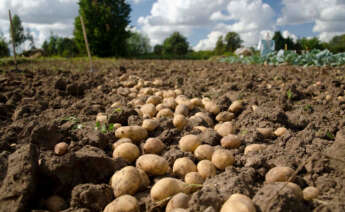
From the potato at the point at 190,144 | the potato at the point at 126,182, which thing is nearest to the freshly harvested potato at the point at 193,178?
the potato at the point at 126,182

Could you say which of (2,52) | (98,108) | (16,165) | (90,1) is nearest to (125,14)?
(90,1)

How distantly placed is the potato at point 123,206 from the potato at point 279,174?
874 millimetres

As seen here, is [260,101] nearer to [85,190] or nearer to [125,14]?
[85,190]

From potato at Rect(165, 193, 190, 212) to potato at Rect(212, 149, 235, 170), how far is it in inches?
20.8

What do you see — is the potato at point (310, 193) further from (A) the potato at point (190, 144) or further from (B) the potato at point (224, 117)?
(B) the potato at point (224, 117)

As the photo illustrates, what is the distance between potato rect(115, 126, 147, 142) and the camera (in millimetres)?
2369

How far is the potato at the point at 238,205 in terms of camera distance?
128cm

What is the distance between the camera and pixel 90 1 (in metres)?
23.1

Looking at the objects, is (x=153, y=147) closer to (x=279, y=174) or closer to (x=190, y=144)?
(x=190, y=144)

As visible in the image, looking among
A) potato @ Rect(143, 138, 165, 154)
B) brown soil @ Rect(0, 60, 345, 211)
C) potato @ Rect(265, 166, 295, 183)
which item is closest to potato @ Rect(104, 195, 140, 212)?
brown soil @ Rect(0, 60, 345, 211)

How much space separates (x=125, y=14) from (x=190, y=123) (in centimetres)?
2366

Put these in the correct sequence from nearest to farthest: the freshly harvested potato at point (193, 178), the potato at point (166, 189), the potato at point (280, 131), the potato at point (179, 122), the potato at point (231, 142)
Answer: the potato at point (166, 189)
the freshly harvested potato at point (193, 178)
the potato at point (231, 142)
the potato at point (280, 131)
the potato at point (179, 122)

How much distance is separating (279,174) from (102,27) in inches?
907

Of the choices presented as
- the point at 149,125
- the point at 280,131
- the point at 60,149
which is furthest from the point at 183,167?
the point at 280,131
